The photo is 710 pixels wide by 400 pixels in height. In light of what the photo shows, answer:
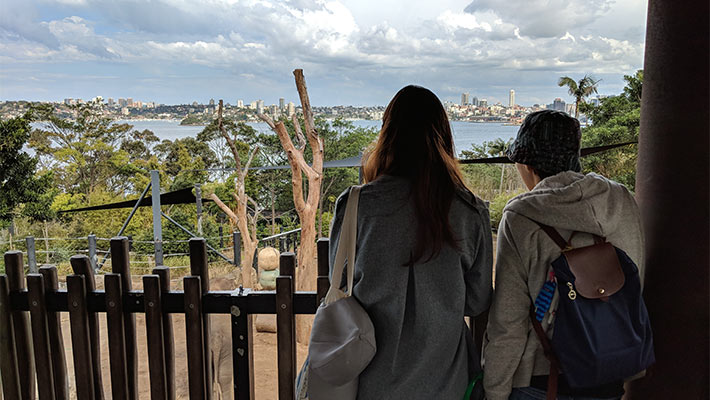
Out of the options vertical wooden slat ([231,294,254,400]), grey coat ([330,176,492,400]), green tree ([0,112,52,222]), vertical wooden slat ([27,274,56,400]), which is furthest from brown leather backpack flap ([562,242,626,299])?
green tree ([0,112,52,222])

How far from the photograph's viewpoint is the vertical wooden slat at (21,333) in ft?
4.14

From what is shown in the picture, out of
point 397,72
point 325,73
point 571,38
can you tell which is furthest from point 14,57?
point 571,38

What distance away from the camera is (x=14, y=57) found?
30.1m

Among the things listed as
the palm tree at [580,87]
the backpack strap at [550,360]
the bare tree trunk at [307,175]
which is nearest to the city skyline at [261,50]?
the palm tree at [580,87]

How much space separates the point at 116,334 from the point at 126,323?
32 millimetres

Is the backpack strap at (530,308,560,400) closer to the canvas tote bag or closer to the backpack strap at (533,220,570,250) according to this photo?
the backpack strap at (533,220,570,250)

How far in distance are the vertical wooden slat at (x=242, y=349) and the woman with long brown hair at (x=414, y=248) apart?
419 mm

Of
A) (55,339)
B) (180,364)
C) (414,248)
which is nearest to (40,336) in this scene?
(55,339)

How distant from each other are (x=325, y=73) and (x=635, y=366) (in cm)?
3233

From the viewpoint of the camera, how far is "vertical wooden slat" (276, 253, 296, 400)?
1144 millimetres

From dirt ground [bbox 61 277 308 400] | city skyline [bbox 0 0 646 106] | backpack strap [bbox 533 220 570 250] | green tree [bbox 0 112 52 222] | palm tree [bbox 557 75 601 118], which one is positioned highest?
city skyline [bbox 0 0 646 106]

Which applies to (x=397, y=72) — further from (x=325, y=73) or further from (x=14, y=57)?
(x=14, y=57)

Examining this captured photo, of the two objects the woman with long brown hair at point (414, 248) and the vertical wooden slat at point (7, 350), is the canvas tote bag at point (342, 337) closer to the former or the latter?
the woman with long brown hair at point (414, 248)

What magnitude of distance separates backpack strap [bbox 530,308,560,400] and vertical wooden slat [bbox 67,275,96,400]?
1010 millimetres
